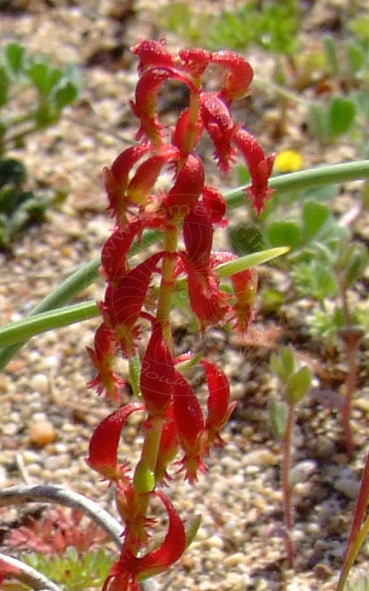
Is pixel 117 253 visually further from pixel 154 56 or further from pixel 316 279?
pixel 316 279

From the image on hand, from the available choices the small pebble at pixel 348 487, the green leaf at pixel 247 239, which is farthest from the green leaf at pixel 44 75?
the small pebble at pixel 348 487

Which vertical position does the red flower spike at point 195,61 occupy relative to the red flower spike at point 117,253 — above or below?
above

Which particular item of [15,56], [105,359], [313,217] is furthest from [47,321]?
[15,56]

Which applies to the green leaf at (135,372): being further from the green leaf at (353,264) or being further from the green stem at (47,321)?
the green leaf at (353,264)

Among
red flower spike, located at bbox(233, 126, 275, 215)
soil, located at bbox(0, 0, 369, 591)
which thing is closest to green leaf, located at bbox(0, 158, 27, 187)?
soil, located at bbox(0, 0, 369, 591)

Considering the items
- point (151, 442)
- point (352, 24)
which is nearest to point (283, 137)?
point (352, 24)

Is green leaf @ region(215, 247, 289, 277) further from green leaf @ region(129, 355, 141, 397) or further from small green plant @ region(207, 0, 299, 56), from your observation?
small green plant @ region(207, 0, 299, 56)
